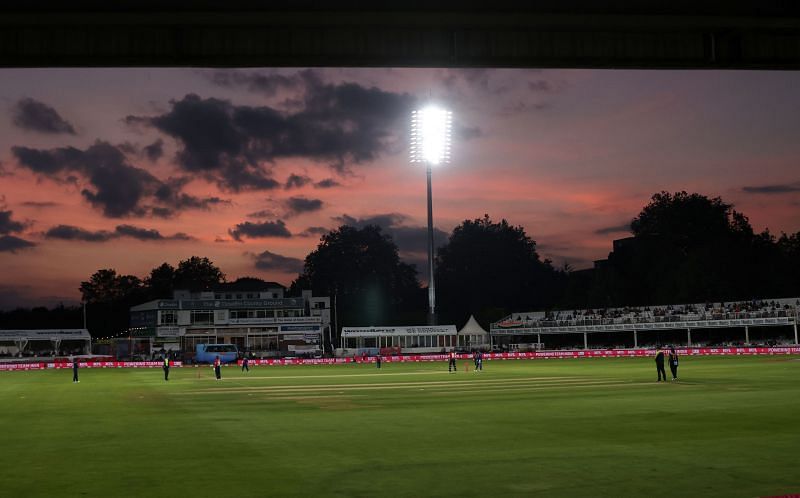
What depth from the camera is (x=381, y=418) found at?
77.9 ft

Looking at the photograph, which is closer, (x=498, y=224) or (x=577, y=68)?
(x=577, y=68)

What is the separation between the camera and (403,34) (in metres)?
14.1

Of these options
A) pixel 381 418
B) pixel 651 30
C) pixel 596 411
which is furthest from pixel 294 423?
pixel 651 30

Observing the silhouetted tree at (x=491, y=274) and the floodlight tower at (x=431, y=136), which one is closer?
the floodlight tower at (x=431, y=136)

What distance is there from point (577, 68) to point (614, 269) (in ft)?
400

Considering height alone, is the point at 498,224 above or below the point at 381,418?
above

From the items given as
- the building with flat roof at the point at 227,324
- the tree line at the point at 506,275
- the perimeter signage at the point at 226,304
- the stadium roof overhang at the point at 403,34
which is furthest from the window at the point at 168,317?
the stadium roof overhang at the point at 403,34

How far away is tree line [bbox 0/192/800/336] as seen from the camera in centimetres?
11788

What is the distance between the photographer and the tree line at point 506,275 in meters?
118

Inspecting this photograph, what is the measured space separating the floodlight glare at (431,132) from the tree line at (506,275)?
174 feet

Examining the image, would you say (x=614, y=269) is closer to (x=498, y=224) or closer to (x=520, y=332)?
(x=520, y=332)

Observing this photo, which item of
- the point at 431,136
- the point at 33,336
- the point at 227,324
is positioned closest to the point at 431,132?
the point at 431,136

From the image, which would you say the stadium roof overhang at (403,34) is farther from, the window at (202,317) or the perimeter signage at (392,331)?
the window at (202,317)

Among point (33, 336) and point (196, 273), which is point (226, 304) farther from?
point (196, 273)
